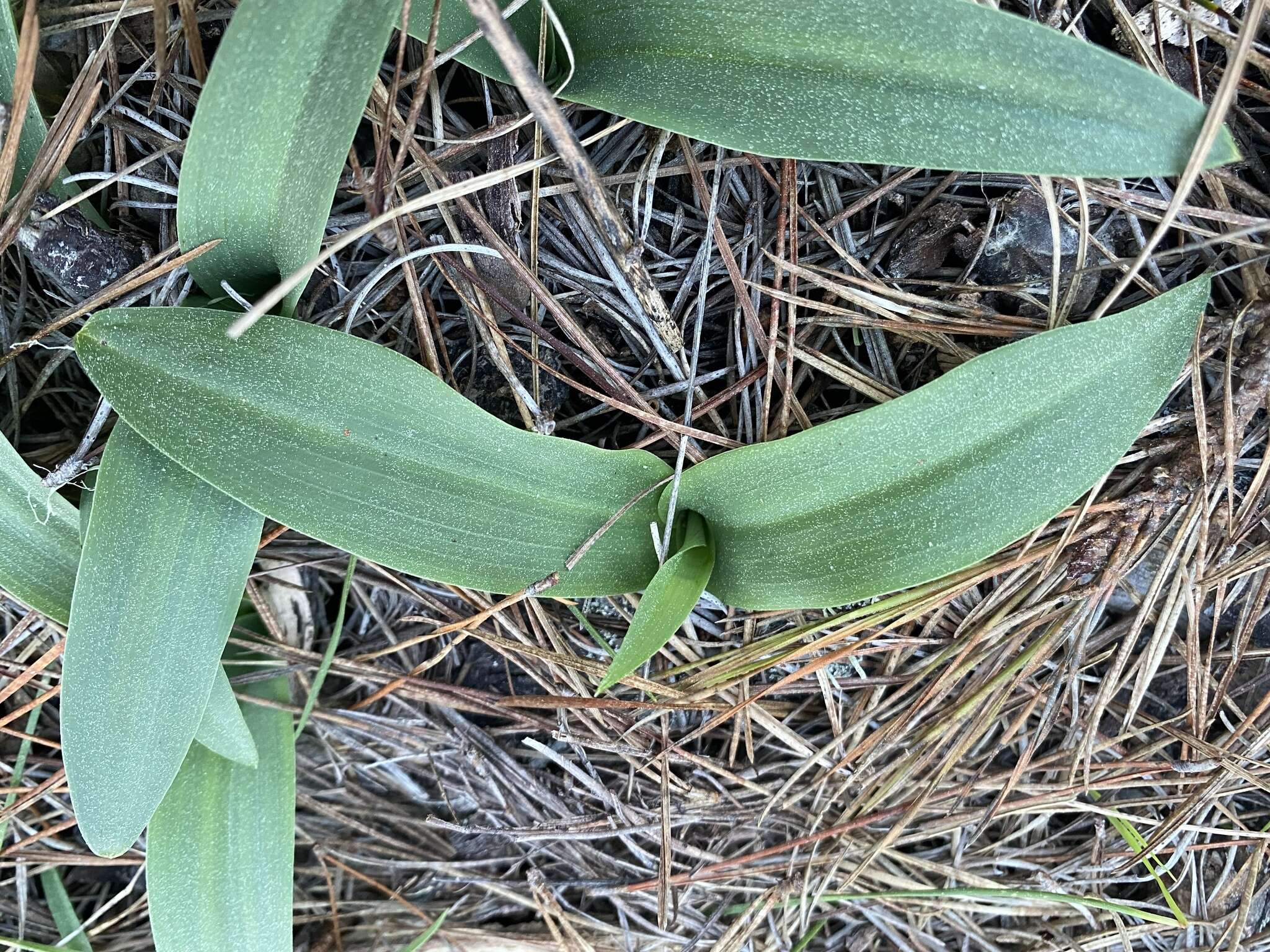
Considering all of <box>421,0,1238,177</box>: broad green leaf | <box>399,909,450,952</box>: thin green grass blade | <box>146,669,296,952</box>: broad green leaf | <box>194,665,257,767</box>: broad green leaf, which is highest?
<box>421,0,1238,177</box>: broad green leaf

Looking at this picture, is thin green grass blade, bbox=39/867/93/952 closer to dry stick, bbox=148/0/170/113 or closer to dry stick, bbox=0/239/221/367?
dry stick, bbox=0/239/221/367

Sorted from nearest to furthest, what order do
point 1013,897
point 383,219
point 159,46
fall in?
point 383,219, point 159,46, point 1013,897

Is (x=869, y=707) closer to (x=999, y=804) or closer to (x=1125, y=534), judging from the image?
(x=999, y=804)

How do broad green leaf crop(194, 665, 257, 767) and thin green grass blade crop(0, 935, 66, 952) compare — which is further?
thin green grass blade crop(0, 935, 66, 952)

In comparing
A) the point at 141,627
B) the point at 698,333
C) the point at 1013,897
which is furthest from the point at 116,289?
the point at 1013,897

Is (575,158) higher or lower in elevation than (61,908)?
higher

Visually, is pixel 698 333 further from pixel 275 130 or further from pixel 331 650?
pixel 331 650

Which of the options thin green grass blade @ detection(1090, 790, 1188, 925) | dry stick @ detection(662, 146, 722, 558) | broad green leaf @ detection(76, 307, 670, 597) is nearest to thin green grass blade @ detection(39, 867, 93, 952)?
broad green leaf @ detection(76, 307, 670, 597)
